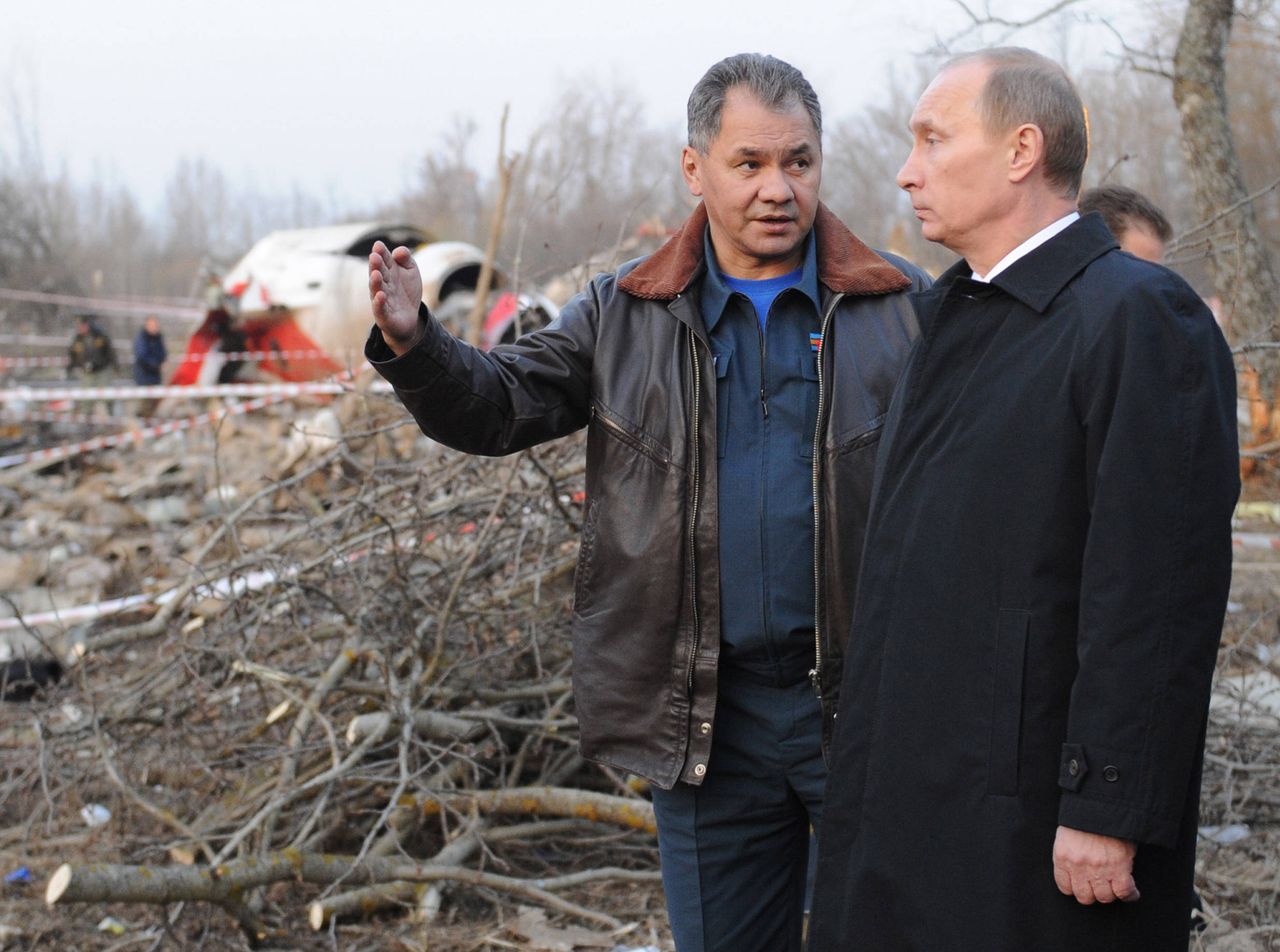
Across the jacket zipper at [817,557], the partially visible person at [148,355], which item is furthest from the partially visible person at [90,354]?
the jacket zipper at [817,557]

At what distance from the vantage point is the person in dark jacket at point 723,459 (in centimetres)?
234

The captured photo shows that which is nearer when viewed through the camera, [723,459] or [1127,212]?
[723,459]

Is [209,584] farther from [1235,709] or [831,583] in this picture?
[1235,709]

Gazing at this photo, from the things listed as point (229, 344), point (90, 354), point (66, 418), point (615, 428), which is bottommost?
point (66, 418)

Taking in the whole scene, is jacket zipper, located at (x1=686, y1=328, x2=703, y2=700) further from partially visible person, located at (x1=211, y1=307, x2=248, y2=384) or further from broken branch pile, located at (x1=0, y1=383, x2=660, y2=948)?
partially visible person, located at (x1=211, y1=307, x2=248, y2=384)

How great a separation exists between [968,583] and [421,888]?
2.47 meters

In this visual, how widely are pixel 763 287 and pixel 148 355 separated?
1535 centimetres

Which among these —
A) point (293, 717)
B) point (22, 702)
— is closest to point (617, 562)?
point (293, 717)

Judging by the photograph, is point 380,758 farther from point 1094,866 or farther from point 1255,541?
point 1255,541

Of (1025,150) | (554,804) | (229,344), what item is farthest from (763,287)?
(229,344)

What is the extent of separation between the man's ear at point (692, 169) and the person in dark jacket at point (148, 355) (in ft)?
49.5

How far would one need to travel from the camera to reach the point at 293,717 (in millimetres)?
4418

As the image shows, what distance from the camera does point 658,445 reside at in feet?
7.85

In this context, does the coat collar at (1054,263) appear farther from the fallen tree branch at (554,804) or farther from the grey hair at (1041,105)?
the fallen tree branch at (554,804)
